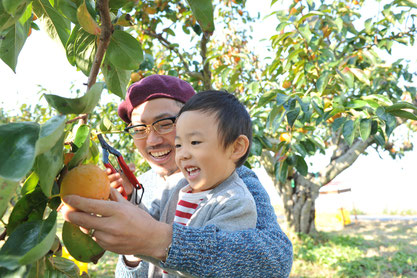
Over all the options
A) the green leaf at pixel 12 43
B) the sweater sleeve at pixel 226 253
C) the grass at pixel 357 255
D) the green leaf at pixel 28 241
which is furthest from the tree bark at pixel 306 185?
the green leaf at pixel 28 241

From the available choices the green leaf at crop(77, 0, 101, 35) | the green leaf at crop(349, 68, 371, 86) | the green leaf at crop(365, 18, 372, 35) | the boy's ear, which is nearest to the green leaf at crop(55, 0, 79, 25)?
the green leaf at crop(77, 0, 101, 35)

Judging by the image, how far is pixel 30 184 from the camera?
57 cm

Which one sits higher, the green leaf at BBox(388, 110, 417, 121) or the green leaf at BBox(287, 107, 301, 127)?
the green leaf at BBox(287, 107, 301, 127)

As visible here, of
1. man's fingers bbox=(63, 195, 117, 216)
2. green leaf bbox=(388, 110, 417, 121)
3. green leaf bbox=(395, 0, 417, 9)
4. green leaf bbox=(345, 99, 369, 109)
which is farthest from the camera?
green leaf bbox=(395, 0, 417, 9)

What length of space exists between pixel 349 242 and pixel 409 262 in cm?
112

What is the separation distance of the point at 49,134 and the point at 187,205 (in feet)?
2.02

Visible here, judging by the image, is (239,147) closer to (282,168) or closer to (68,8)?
(68,8)

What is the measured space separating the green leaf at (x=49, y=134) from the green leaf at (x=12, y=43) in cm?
33

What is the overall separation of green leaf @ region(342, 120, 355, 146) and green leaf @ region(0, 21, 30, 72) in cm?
140

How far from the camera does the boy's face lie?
3.00 feet

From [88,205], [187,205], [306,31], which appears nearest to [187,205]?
[187,205]

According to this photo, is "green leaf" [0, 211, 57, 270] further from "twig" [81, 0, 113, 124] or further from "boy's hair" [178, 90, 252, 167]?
"boy's hair" [178, 90, 252, 167]

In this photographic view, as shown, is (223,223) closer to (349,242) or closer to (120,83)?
(120,83)

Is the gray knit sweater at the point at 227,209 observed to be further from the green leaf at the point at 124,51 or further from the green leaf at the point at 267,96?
the green leaf at the point at 267,96
